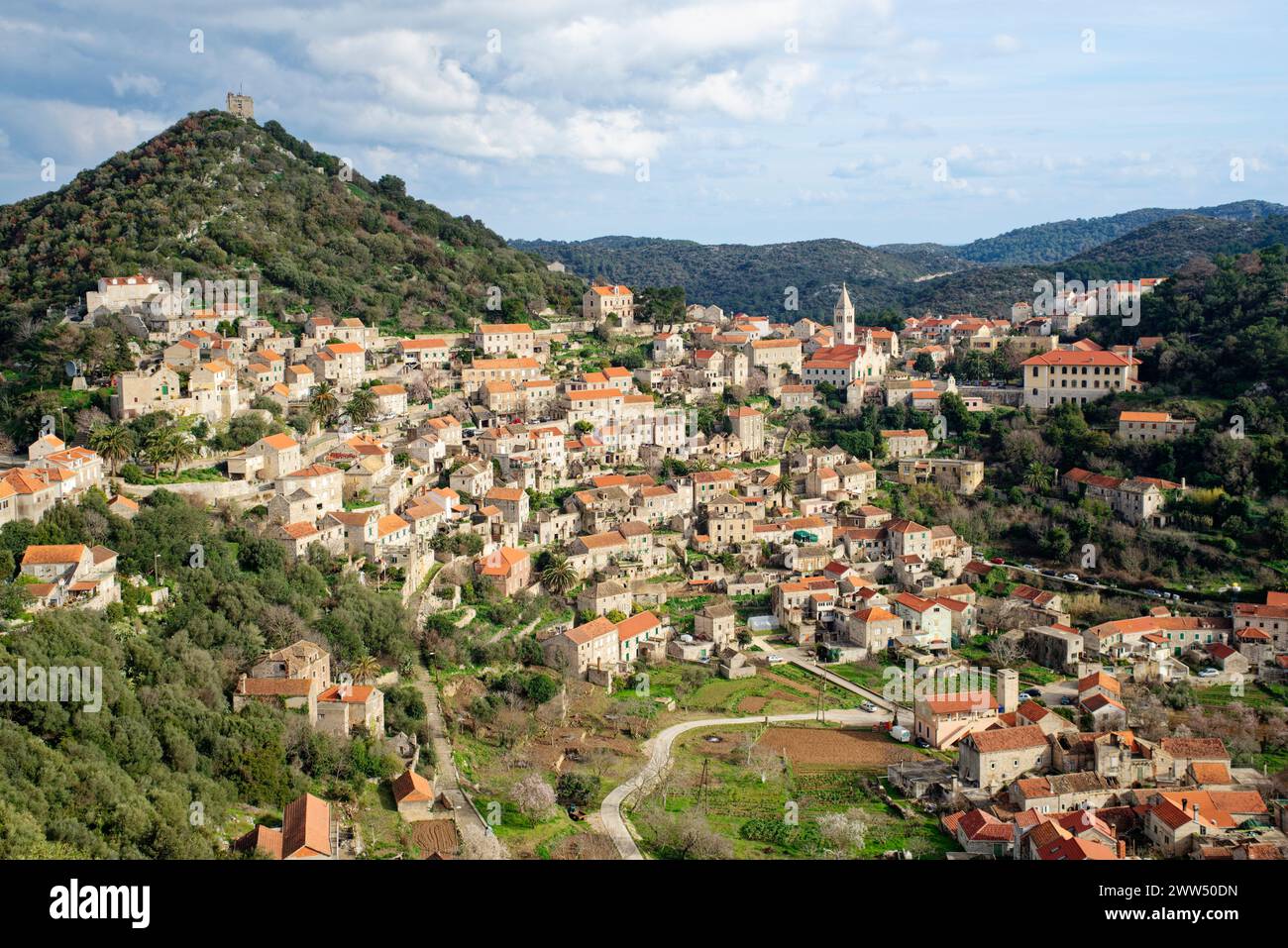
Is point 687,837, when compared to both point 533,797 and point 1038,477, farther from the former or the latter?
point 1038,477

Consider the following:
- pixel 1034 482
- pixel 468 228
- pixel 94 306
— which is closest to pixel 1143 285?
pixel 1034 482

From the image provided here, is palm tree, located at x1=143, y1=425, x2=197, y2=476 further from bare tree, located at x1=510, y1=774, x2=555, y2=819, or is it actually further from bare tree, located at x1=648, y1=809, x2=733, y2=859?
bare tree, located at x1=648, y1=809, x2=733, y2=859

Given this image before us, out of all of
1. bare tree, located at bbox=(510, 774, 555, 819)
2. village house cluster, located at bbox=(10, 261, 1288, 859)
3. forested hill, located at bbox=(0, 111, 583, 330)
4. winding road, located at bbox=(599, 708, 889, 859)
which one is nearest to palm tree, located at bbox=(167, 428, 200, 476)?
village house cluster, located at bbox=(10, 261, 1288, 859)

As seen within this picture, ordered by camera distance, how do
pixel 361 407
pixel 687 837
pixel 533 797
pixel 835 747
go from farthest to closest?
pixel 361 407, pixel 835 747, pixel 533 797, pixel 687 837

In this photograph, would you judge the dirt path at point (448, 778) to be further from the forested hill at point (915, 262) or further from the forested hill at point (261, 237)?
the forested hill at point (915, 262)

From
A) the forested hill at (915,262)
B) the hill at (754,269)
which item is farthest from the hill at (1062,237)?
the hill at (754,269)

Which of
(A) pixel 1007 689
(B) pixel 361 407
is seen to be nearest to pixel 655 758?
(A) pixel 1007 689

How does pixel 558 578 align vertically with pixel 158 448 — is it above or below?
below

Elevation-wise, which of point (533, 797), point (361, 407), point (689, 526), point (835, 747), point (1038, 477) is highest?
point (361, 407)
